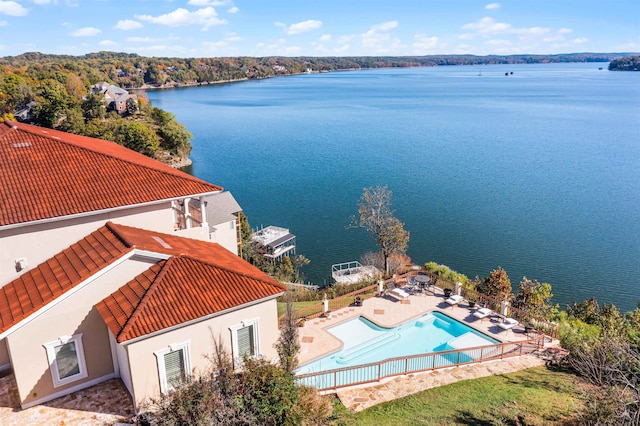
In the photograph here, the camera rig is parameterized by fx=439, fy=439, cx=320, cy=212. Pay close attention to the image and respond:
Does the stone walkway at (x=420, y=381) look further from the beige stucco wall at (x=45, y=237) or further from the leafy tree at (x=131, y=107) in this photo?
the leafy tree at (x=131, y=107)

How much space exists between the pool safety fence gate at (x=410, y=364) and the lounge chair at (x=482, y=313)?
2.40 m

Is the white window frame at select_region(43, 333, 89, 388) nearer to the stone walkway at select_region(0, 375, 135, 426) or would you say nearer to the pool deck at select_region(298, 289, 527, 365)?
the stone walkway at select_region(0, 375, 135, 426)

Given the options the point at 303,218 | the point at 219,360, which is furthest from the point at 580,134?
the point at 219,360

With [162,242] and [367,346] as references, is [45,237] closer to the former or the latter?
[162,242]

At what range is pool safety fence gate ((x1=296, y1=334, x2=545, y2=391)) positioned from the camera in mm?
14438

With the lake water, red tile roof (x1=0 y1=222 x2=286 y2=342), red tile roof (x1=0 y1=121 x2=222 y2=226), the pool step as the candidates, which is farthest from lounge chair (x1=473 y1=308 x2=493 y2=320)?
red tile roof (x1=0 y1=121 x2=222 y2=226)

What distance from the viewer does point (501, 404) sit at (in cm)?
1291

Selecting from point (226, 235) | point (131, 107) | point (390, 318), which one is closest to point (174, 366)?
point (390, 318)

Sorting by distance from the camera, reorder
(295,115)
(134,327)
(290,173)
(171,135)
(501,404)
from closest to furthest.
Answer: (134,327) → (501,404) → (290,173) → (171,135) → (295,115)

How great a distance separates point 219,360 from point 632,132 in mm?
88925

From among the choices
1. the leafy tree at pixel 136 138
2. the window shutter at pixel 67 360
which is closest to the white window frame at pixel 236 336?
the window shutter at pixel 67 360

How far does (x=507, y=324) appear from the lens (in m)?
19.2

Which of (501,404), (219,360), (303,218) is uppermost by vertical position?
(219,360)

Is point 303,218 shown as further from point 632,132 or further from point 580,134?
point 632,132
